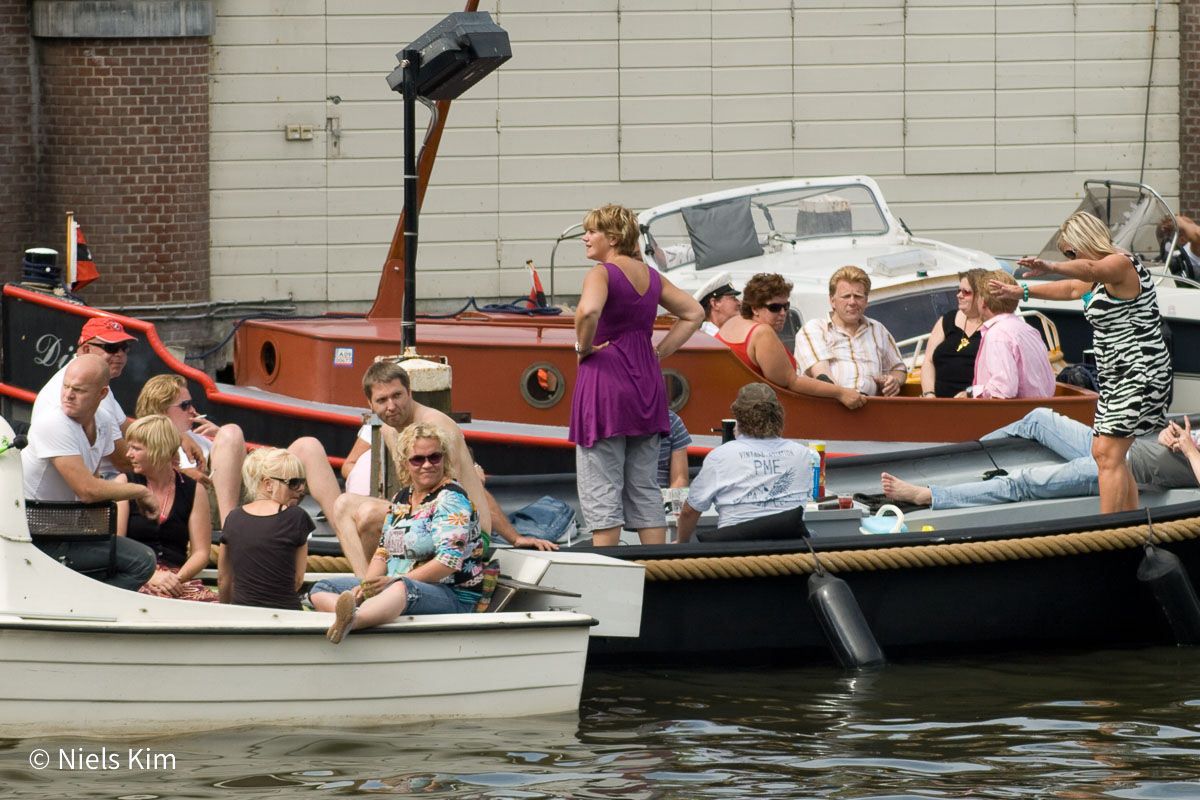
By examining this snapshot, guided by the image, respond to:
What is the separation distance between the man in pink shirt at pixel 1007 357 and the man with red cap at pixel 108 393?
431cm

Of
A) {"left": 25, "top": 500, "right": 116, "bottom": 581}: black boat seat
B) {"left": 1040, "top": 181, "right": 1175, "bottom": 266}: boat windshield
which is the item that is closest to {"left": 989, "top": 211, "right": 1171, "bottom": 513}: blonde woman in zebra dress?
{"left": 25, "top": 500, "right": 116, "bottom": 581}: black boat seat

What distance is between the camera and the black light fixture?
7.38 m

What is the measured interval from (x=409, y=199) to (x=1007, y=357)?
3.34m

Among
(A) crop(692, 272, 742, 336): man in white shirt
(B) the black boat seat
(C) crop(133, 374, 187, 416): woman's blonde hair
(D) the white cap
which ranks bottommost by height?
(B) the black boat seat

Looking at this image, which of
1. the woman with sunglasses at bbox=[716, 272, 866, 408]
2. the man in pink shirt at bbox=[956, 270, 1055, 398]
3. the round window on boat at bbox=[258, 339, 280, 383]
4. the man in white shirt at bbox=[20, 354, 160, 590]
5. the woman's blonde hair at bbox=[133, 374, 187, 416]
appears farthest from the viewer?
the round window on boat at bbox=[258, 339, 280, 383]

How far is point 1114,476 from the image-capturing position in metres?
7.33

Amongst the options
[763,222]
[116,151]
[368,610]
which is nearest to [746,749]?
[368,610]

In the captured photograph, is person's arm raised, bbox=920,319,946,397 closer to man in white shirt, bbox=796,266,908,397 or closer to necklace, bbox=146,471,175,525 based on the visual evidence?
man in white shirt, bbox=796,266,908,397

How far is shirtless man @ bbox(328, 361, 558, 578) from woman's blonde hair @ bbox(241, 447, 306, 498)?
0.44 meters

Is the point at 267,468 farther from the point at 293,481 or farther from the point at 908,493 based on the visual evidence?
the point at 908,493

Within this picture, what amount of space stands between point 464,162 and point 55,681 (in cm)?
1013

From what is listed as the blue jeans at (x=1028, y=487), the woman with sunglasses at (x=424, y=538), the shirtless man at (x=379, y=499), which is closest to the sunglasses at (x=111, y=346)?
the shirtless man at (x=379, y=499)

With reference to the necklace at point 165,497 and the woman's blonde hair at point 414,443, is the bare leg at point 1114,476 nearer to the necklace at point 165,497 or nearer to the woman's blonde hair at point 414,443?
the woman's blonde hair at point 414,443

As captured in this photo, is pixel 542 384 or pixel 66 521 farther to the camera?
pixel 542 384
